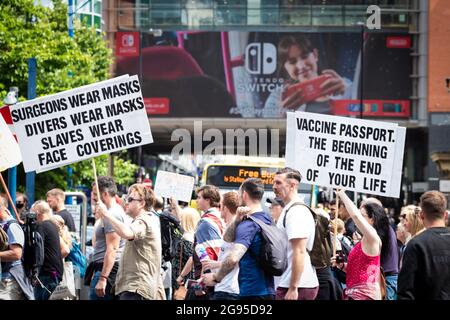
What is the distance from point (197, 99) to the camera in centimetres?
5894

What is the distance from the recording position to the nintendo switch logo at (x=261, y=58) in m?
57.9

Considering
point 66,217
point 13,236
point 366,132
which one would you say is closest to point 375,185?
point 366,132

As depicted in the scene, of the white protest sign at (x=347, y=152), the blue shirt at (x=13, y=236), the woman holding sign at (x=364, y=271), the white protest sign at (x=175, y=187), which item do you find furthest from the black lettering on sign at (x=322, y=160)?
the white protest sign at (x=175, y=187)

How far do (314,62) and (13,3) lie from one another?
109 ft

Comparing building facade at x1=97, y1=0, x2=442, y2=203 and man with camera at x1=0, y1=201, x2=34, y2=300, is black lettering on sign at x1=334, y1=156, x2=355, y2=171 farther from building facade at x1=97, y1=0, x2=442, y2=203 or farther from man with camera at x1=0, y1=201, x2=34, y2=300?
building facade at x1=97, y1=0, x2=442, y2=203

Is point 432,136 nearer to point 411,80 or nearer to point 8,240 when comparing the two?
point 411,80

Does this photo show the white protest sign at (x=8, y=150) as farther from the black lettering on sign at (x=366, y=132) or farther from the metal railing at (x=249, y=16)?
the metal railing at (x=249, y=16)

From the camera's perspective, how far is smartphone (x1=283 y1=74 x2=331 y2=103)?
190 feet

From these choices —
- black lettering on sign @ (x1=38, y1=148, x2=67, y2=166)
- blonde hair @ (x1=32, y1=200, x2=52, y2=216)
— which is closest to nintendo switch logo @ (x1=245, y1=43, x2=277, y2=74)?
blonde hair @ (x1=32, y1=200, x2=52, y2=216)

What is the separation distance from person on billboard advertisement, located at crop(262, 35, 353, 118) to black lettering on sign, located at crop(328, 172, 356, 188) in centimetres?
4646

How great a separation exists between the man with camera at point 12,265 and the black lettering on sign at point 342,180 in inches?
115

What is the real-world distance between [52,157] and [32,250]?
1006 mm
